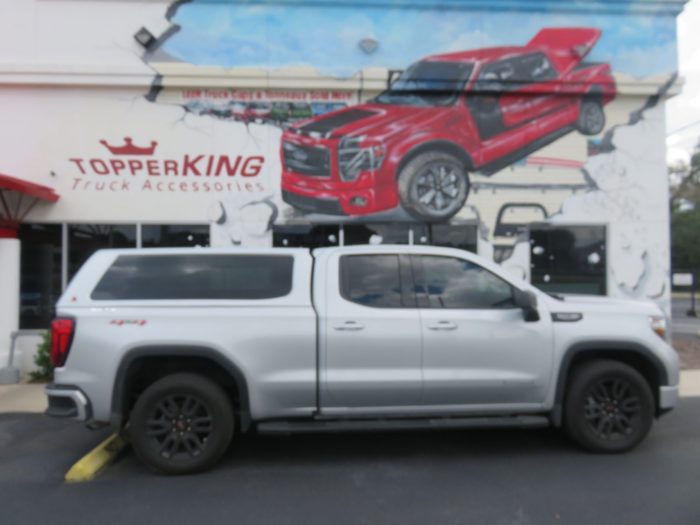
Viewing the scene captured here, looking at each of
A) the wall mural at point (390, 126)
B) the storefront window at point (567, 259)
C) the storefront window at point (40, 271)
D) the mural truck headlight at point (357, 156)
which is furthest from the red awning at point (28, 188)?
the storefront window at point (567, 259)

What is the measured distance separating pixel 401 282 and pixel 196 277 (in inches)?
72.0

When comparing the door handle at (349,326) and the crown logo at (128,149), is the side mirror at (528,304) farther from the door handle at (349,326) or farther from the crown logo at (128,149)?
the crown logo at (128,149)

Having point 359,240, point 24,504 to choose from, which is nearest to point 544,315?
point 24,504

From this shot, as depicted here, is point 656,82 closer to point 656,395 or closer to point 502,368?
point 656,395

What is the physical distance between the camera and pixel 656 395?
5273 mm

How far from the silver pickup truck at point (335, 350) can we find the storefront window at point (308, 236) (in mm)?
4896

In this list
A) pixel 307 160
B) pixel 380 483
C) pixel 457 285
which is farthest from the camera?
pixel 307 160

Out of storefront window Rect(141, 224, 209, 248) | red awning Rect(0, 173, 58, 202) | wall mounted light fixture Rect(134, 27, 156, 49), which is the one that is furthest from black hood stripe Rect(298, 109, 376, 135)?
red awning Rect(0, 173, 58, 202)

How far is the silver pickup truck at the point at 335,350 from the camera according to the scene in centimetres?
474

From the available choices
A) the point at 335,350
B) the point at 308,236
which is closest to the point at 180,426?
the point at 335,350

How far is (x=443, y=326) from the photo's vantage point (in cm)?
494

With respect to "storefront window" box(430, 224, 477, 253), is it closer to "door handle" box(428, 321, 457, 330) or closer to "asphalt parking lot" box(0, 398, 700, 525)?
"asphalt parking lot" box(0, 398, 700, 525)

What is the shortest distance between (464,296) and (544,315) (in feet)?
2.38

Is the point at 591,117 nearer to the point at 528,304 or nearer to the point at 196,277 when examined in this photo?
the point at 528,304
